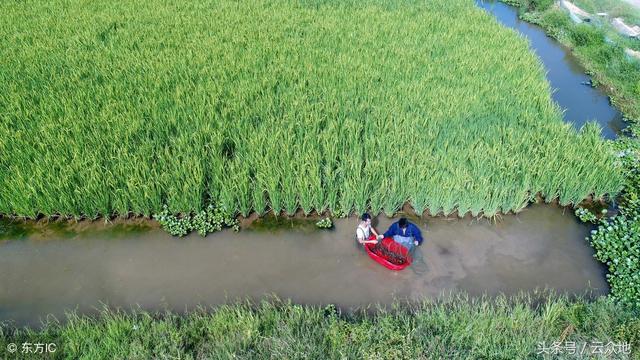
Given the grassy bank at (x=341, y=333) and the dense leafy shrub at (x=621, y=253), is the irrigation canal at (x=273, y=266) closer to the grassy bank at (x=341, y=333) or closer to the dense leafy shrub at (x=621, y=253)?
the dense leafy shrub at (x=621, y=253)

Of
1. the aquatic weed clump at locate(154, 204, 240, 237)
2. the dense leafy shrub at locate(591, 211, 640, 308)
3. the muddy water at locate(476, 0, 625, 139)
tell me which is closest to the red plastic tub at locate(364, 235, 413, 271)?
the aquatic weed clump at locate(154, 204, 240, 237)

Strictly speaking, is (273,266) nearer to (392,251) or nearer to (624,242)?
(392,251)

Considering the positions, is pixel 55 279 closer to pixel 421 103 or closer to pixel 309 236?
pixel 309 236

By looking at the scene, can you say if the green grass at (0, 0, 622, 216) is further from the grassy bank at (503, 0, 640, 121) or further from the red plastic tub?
the grassy bank at (503, 0, 640, 121)

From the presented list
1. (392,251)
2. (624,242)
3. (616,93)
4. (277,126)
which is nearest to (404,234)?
(392,251)

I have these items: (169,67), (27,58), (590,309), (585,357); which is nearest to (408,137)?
(590,309)
